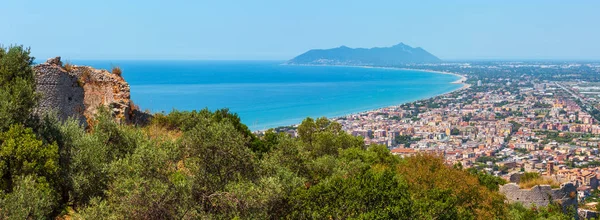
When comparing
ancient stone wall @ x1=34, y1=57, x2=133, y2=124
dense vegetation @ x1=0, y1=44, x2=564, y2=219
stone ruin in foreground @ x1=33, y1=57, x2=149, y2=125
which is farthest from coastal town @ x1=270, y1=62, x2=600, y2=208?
ancient stone wall @ x1=34, y1=57, x2=133, y2=124

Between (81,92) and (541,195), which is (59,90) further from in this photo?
(541,195)

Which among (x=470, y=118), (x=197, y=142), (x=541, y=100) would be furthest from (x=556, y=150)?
(x=197, y=142)

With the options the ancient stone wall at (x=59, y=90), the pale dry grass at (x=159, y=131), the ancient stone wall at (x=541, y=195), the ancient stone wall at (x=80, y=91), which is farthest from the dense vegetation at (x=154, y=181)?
the ancient stone wall at (x=541, y=195)

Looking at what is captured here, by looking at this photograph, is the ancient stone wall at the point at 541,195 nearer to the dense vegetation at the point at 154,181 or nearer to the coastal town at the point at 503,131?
the coastal town at the point at 503,131

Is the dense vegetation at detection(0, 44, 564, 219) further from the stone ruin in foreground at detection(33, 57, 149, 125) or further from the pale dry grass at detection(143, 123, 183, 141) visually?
the pale dry grass at detection(143, 123, 183, 141)

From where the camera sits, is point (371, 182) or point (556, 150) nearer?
point (371, 182)

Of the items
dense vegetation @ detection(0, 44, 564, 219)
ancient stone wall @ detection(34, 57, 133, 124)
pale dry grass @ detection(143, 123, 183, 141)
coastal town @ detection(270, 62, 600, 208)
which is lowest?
coastal town @ detection(270, 62, 600, 208)

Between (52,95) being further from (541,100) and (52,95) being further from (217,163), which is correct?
(541,100)
